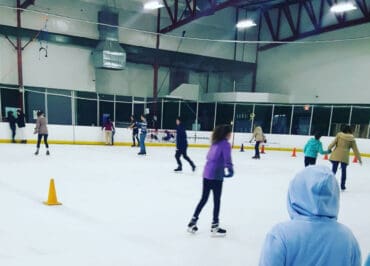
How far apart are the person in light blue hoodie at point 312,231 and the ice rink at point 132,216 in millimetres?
1796

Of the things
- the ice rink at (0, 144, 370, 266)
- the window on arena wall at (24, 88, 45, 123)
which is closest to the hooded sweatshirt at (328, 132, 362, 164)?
the ice rink at (0, 144, 370, 266)

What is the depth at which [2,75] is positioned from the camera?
11.1m

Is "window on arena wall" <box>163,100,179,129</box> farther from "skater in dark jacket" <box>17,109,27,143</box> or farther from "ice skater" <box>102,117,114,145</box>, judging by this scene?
"skater in dark jacket" <box>17,109,27,143</box>

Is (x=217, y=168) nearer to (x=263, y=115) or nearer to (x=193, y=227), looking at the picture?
(x=193, y=227)

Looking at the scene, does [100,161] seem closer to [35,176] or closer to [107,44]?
[35,176]

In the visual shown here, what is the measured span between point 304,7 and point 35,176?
14552 mm

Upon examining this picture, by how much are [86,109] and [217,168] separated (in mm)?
10893

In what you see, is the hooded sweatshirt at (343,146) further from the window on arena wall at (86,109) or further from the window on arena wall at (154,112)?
the window on arena wall at (86,109)

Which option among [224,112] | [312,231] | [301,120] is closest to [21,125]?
[224,112]

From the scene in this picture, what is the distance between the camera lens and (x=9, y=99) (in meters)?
11.3

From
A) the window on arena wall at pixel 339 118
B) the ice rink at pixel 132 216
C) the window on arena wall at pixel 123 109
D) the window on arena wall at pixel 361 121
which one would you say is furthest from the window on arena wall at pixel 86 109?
the window on arena wall at pixel 361 121

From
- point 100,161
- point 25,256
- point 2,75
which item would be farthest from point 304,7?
point 25,256

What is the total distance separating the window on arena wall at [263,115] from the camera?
48.9ft

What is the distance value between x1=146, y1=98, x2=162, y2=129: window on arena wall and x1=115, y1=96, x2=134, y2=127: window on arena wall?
952 mm
